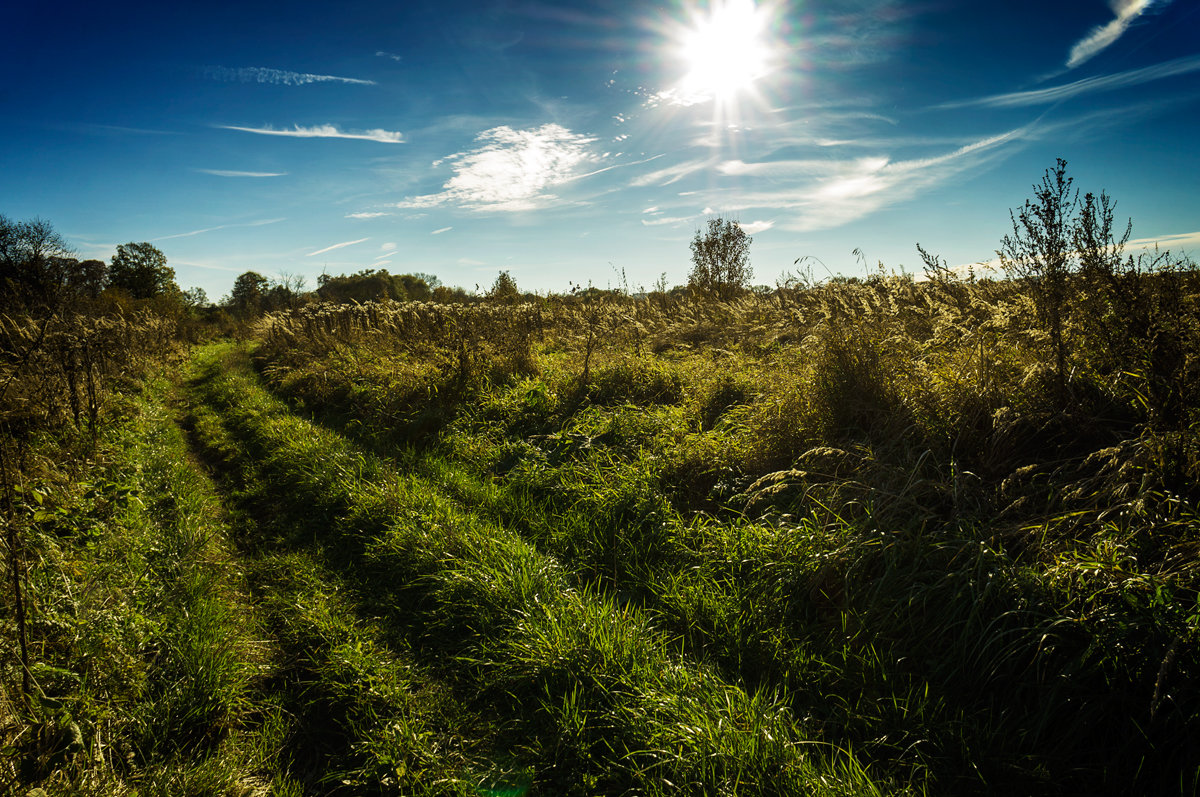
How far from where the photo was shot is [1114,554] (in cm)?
254

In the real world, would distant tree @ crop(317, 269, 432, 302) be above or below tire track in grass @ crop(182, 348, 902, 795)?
above

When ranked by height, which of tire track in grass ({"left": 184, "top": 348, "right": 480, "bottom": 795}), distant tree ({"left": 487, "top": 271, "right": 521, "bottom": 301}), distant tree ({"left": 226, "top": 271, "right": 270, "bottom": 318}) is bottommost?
tire track in grass ({"left": 184, "top": 348, "right": 480, "bottom": 795})

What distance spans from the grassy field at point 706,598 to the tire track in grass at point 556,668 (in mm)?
20

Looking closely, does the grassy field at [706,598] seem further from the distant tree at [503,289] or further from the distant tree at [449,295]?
the distant tree at [449,295]

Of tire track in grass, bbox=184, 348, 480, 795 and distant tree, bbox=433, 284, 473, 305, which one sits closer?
tire track in grass, bbox=184, 348, 480, 795

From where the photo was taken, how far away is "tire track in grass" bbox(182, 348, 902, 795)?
7.33 feet

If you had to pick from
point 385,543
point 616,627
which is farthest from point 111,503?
point 616,627

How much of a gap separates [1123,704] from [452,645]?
346cm

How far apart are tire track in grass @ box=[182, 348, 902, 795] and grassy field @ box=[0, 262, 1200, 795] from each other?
0.06 ft

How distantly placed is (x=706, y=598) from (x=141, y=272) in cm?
5787

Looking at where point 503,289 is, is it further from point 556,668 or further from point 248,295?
point 248,295

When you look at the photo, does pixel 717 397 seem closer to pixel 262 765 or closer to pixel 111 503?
pixel 262 765

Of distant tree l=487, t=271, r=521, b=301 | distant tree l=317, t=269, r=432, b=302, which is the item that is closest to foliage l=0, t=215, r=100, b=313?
distant tree l=487, t=271, r=521, b=301

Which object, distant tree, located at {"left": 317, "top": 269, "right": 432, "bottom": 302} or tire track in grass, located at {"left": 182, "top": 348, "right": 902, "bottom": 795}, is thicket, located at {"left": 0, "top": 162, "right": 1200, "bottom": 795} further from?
distant tree, located at {"left": 317, "top": 269, "right": 432, "bottom": 302}
